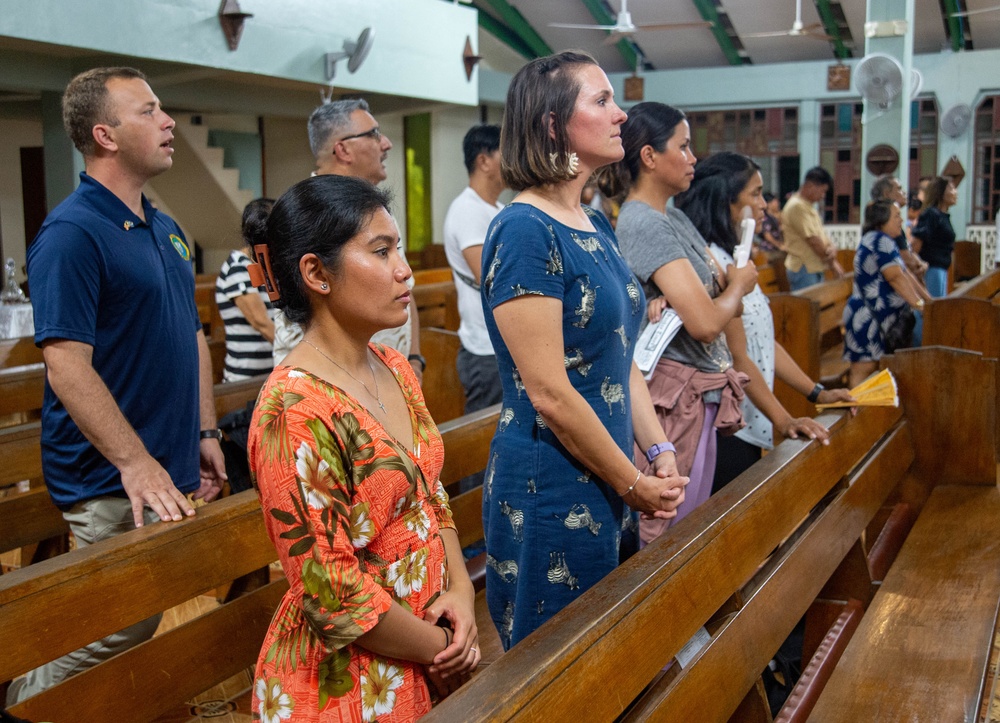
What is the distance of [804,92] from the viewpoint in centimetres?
1462

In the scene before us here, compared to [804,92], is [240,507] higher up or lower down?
lower down

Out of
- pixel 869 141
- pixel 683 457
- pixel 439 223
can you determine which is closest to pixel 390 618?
pixel 683 457

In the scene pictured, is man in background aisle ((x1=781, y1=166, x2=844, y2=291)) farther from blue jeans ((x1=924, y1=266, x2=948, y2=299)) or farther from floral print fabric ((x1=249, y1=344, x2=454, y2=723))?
floral print fabric ((x1=249, y1=344, x2=454, y2=723))

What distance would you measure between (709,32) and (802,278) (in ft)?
23.6

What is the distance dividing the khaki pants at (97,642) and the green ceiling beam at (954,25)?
13.3 metres

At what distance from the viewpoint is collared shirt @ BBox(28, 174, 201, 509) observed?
6.61 feet

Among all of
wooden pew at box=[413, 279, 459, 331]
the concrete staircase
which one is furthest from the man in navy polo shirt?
the concrete staircase

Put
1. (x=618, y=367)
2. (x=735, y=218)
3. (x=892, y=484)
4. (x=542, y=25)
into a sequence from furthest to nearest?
(x=542, y=25)
(x=892, y=484)
(x=735, y=218)
(x=618, y=367)

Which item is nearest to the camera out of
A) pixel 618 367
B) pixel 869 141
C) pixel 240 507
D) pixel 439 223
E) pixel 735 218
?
pixel 618 367

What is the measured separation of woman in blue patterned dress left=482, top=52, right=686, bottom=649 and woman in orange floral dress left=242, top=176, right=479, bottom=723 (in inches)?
10.4

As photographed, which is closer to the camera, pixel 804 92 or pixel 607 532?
pixel 607 532

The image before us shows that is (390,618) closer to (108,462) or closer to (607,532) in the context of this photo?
(607,532)

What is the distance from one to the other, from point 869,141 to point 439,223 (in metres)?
6.10

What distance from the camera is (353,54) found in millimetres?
8078
